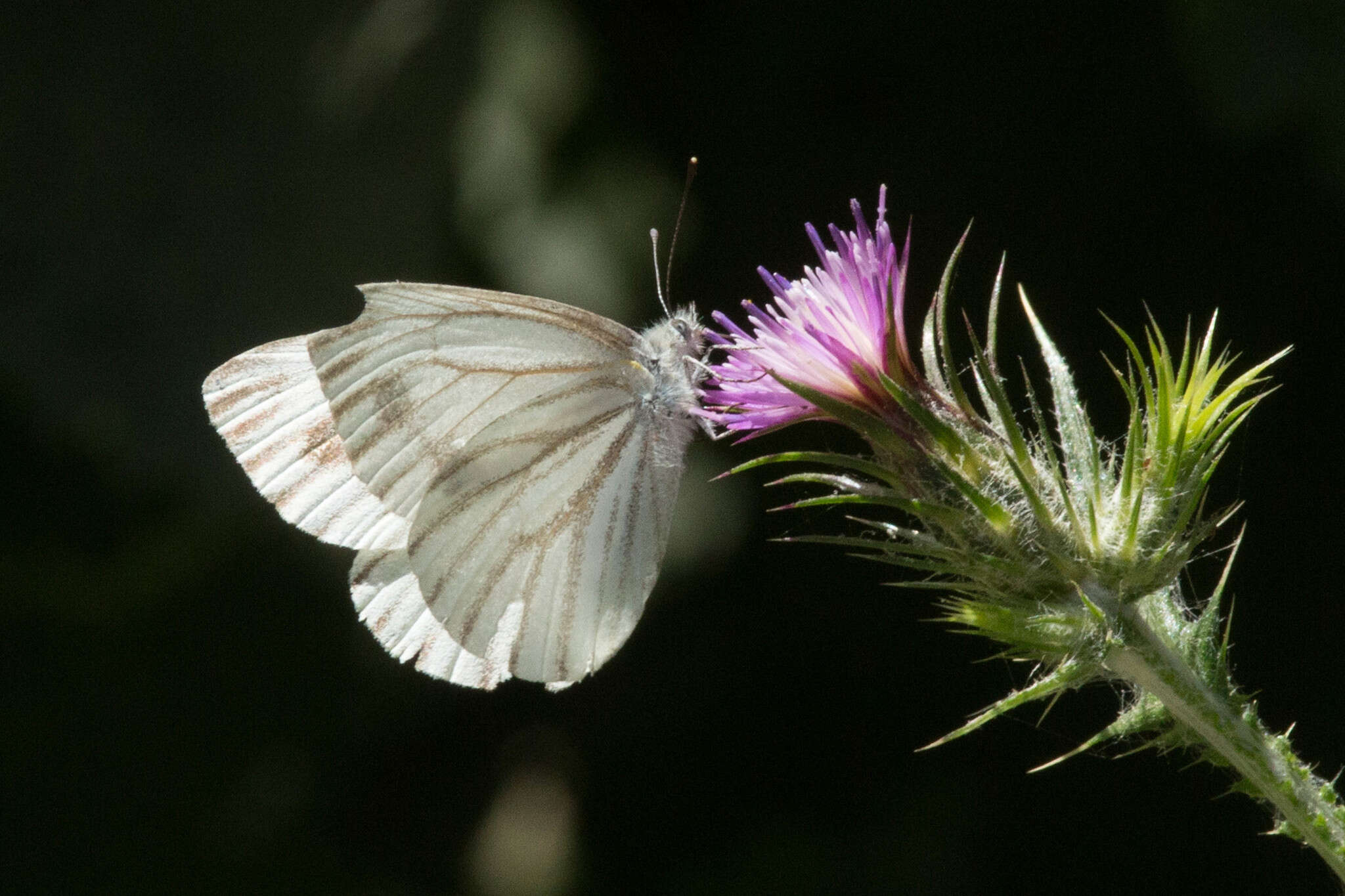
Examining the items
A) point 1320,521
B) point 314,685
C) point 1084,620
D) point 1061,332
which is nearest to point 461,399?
point 1084,620

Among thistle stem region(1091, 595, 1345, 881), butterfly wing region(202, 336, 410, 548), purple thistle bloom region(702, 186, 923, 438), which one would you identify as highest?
purple thistle bloom region(702, 186, 923, 438)

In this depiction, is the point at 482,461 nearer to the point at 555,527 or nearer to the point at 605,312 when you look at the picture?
the point at 555,527

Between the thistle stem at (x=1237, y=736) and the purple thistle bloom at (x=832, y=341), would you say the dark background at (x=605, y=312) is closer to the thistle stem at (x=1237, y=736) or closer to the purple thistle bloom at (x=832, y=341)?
the purple thistle bloom at (x=832, y=341)

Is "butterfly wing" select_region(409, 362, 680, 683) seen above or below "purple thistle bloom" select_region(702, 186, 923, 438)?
below

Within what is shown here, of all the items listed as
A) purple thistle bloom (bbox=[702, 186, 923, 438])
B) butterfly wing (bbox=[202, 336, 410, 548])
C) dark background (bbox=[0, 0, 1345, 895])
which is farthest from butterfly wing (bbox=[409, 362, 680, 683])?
dark background (bbox=[0, 0, 1345, 895])

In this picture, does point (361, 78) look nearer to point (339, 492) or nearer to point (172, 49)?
point (172, 49)

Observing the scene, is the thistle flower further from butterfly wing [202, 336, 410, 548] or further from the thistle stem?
butterfly wing [202, 336, 410, 548]

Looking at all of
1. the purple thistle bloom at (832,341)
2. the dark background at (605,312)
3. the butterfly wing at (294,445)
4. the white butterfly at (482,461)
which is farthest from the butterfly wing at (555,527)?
the dark background at (605,312)

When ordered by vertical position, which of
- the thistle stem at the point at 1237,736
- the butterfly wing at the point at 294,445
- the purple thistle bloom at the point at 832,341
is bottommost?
the thistle stem at the point at 1237,736
